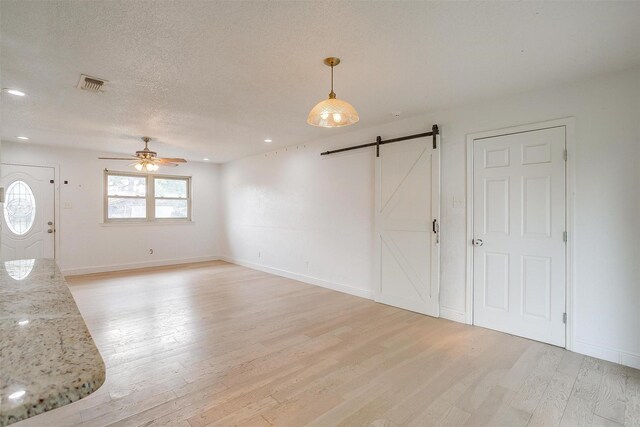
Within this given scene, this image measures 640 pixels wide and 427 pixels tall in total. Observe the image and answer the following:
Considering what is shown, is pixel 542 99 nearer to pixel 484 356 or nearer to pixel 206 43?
pixel 484 356

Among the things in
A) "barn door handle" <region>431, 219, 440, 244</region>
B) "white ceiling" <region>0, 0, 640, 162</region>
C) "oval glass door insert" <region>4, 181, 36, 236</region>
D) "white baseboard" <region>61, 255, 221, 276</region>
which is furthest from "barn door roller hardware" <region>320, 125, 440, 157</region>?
"oval glass door insert" <region>4, 181, 36, 236</region>

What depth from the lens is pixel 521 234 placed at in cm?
342

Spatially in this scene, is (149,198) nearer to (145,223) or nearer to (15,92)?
(145,223)

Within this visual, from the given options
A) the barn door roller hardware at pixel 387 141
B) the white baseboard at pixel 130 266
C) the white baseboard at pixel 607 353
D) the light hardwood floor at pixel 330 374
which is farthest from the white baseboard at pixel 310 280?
the white baseboard at pixel 607 353

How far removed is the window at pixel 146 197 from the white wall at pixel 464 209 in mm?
2451

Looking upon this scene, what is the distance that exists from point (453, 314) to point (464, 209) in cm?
131

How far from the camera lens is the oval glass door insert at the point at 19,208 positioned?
19.2ft

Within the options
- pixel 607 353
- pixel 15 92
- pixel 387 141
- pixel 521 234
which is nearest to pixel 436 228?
pixel 521 234

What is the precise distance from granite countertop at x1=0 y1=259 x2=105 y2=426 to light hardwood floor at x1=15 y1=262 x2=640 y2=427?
1.42 meters

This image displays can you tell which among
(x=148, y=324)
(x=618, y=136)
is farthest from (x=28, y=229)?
(x=618, y=136)

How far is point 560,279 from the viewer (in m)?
3.17

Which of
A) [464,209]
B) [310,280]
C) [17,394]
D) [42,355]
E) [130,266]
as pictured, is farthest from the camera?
[130,266]

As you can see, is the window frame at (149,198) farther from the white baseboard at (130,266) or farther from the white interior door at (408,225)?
the white interior door at (408,225)

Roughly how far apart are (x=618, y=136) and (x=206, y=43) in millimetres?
3674
